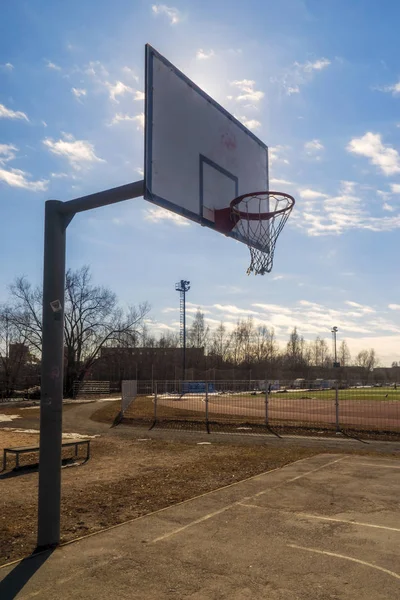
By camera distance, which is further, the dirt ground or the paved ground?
the dirt ground

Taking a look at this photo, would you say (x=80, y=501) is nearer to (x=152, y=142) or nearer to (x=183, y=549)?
(x=183, y=549)

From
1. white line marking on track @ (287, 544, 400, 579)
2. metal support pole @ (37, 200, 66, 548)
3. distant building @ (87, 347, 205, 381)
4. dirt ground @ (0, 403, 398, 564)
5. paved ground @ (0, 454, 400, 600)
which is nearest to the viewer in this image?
paved ground @ (0, 454, 400, 600)

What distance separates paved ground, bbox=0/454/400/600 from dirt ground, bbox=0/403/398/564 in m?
0.59

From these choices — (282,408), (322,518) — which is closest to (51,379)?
(322,518)

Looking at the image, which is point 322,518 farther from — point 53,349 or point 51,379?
point 53,349

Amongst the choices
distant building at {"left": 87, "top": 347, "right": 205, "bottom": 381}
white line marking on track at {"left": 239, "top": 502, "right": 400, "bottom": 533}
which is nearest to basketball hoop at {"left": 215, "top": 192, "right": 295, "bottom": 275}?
white line marking on track at {"left": 239, "top": 502, "right": 400, "bottom": 533}

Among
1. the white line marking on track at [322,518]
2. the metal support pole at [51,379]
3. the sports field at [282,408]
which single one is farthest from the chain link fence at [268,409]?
the metal support pole at [51,379]

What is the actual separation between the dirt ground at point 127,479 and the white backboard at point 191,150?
14.4 ft

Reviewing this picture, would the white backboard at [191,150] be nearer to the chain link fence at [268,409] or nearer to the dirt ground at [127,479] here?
the dirt ground at [127,479]

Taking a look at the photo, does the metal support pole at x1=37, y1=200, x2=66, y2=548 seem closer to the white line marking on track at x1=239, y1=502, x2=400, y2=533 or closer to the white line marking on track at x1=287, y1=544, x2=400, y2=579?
the white line marking on track at x1=287, y1=544, x2=400, y2=579

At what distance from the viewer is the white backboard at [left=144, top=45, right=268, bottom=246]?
6.56m

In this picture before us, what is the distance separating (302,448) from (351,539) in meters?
8.35

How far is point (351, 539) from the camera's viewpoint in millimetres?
6031

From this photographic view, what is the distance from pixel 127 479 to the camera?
9.95m
